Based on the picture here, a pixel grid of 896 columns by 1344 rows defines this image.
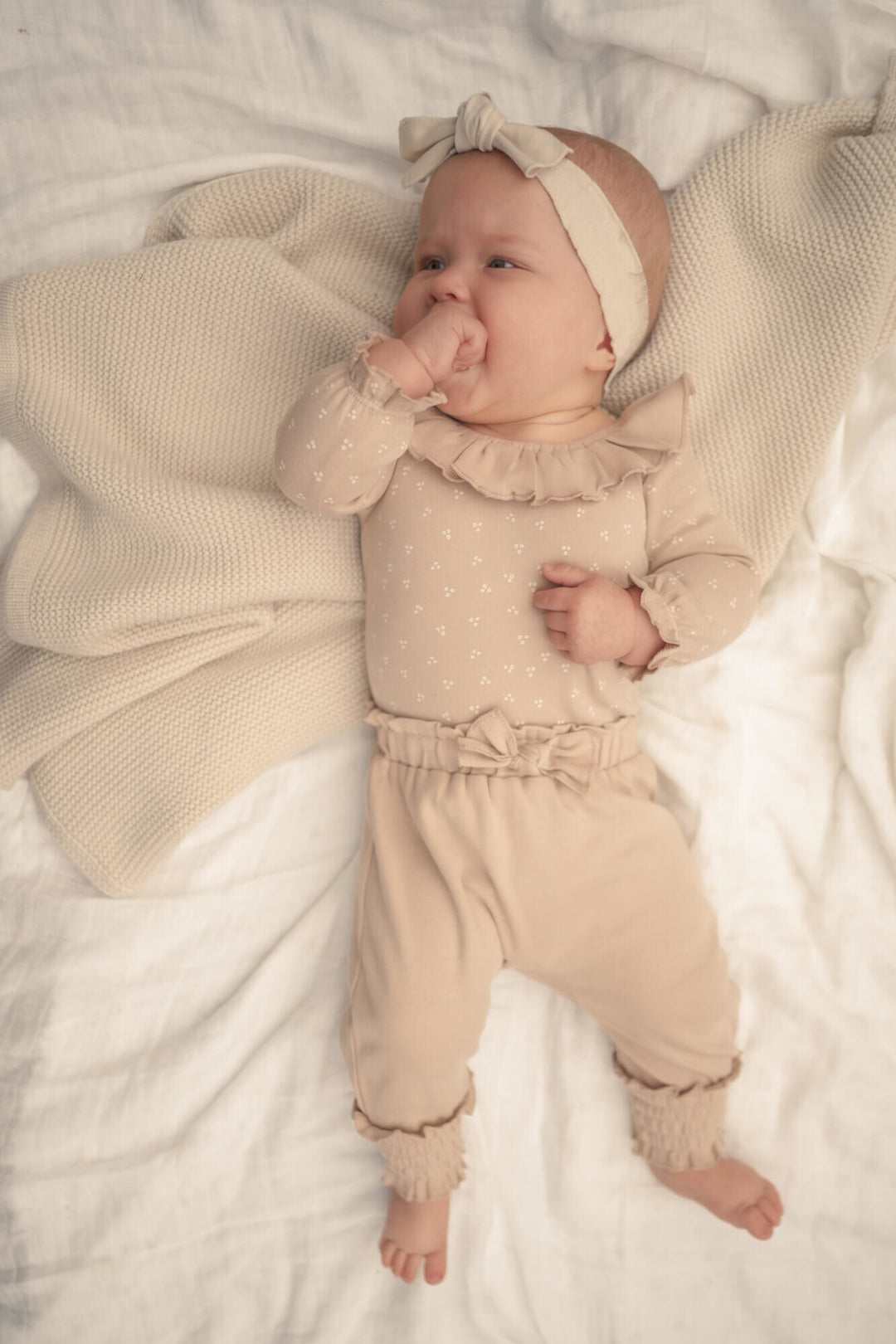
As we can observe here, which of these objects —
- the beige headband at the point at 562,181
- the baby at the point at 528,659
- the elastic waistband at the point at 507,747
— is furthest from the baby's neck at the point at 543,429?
the elastic waistband at the point at 507,747

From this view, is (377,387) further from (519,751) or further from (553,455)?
(519,751)

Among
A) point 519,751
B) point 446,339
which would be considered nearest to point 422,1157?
point 519,751

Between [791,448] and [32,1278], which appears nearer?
[32,1278]

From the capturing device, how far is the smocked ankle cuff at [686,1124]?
1307 millimetres

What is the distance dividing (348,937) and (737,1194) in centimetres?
63

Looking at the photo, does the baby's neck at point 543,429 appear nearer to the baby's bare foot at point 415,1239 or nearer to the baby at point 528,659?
the baby at point 528,659

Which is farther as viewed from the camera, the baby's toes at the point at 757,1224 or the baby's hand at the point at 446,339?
the baby's toes at the point at 757,1224

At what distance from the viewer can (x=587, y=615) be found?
120cm

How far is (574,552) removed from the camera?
4.18 feet

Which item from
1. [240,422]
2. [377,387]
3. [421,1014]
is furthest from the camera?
[240,422]

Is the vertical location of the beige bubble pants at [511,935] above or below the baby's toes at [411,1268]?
above

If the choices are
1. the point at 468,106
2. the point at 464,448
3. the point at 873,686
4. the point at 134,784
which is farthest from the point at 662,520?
the point at 134,784

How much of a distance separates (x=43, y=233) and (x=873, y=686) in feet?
4.40

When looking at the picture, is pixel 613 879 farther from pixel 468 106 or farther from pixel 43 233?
pixel 43 233
